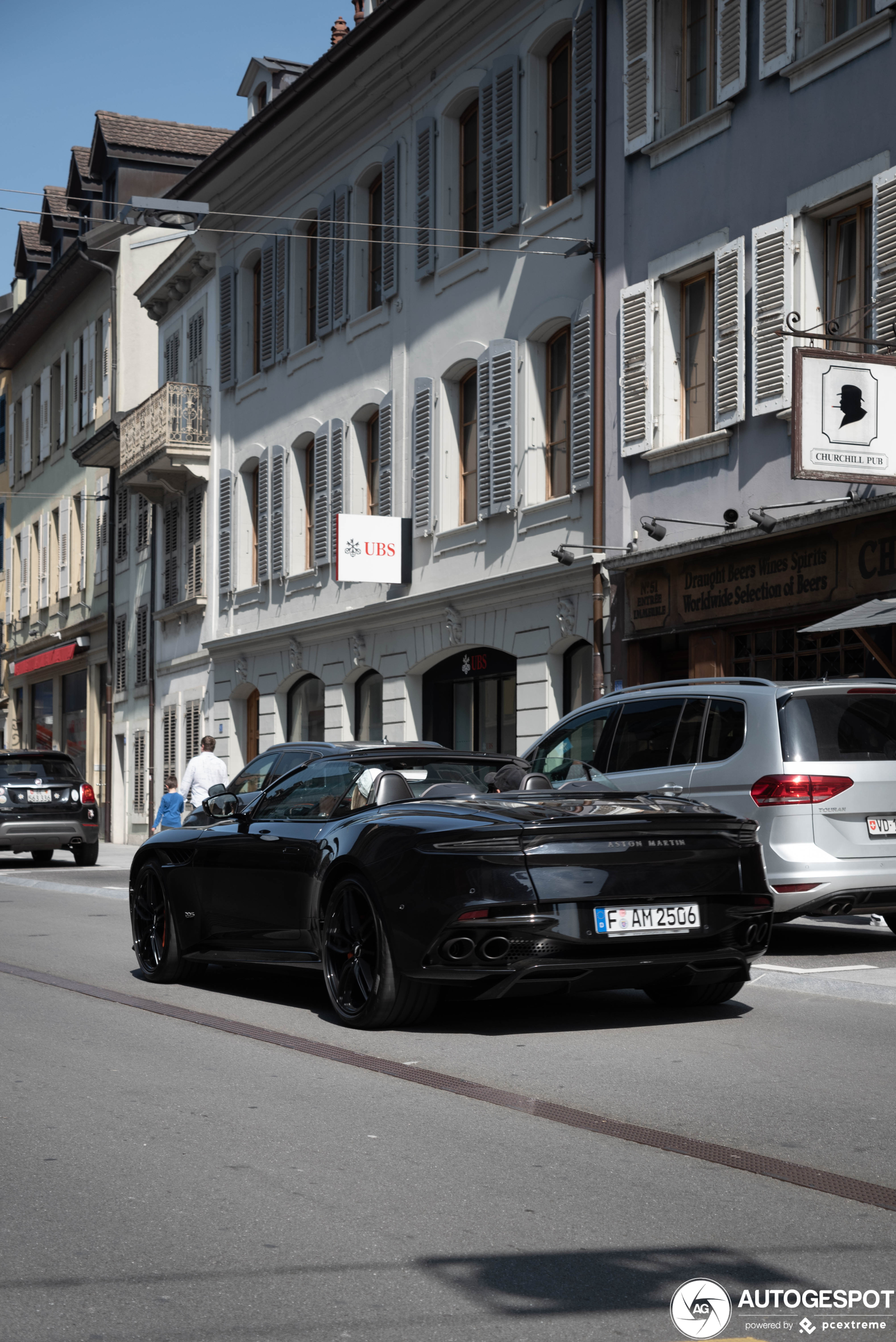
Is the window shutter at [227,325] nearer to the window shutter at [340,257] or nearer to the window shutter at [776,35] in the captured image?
the window shutter at [340,257]

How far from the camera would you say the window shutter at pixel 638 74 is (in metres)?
20.0

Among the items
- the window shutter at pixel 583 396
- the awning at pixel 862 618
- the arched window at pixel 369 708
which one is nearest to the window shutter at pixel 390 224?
the window shutter at pixel 583 396

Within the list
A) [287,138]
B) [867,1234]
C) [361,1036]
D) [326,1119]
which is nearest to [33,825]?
[287,138]

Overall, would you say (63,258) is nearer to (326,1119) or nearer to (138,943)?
(138,943)

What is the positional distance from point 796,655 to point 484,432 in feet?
24.1

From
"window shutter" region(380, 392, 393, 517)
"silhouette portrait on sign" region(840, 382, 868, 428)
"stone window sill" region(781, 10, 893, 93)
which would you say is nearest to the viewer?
"silhouette portrait on sign" region(840, 382, 868, 428)

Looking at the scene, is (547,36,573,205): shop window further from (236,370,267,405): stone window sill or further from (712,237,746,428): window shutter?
(236,370,267,405): stone window sill

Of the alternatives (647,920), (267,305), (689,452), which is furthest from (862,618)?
(267,305)

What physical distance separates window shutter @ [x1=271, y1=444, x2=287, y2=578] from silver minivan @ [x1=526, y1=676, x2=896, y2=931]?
19153 millimetres

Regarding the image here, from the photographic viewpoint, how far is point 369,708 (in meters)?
27.3

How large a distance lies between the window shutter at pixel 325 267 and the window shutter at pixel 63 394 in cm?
1933

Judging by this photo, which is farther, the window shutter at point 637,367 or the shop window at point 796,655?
the window shutter at point 637,367

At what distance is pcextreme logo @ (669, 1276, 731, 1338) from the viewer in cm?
374

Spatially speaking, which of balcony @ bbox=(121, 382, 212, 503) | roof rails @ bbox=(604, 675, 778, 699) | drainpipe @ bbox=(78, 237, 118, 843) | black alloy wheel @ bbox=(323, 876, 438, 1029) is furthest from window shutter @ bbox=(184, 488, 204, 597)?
black alloy wheel @ bbox=(323, 876, 438, 1029)
